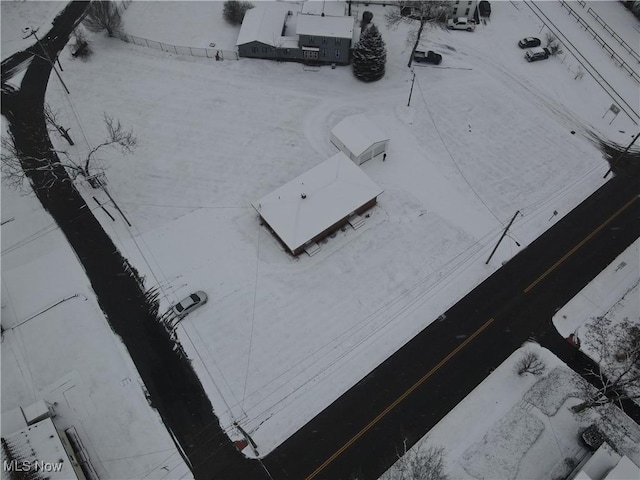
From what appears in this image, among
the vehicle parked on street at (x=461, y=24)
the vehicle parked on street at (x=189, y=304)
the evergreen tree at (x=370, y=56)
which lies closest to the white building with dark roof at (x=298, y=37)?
the evergreen tree at (x=370, y=56)

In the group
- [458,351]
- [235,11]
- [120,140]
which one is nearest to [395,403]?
[458,351]

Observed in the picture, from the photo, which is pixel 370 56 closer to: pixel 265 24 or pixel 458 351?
pixel 265 24

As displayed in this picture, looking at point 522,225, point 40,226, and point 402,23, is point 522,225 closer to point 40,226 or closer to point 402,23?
point 402,23

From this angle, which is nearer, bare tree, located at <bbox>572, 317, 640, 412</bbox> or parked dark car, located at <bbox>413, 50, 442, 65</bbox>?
bare tree, located at <bbox>572, 317, 640, 412</bbox>

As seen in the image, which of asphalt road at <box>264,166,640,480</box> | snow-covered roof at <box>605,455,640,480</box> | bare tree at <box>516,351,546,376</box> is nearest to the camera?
snow-covered roof at <box>605,455,640,480</box>

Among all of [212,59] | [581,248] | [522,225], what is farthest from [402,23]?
[581,248]

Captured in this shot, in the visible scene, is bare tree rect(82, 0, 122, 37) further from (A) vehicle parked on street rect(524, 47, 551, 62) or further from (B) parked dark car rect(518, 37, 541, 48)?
(A) vehicle parked on street rect(524, 47, 551, 62)

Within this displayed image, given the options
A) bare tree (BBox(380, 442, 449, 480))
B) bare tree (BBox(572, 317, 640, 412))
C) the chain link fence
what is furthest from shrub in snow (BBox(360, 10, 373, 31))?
bare tree (BBox(380, 442, 449, 480))
